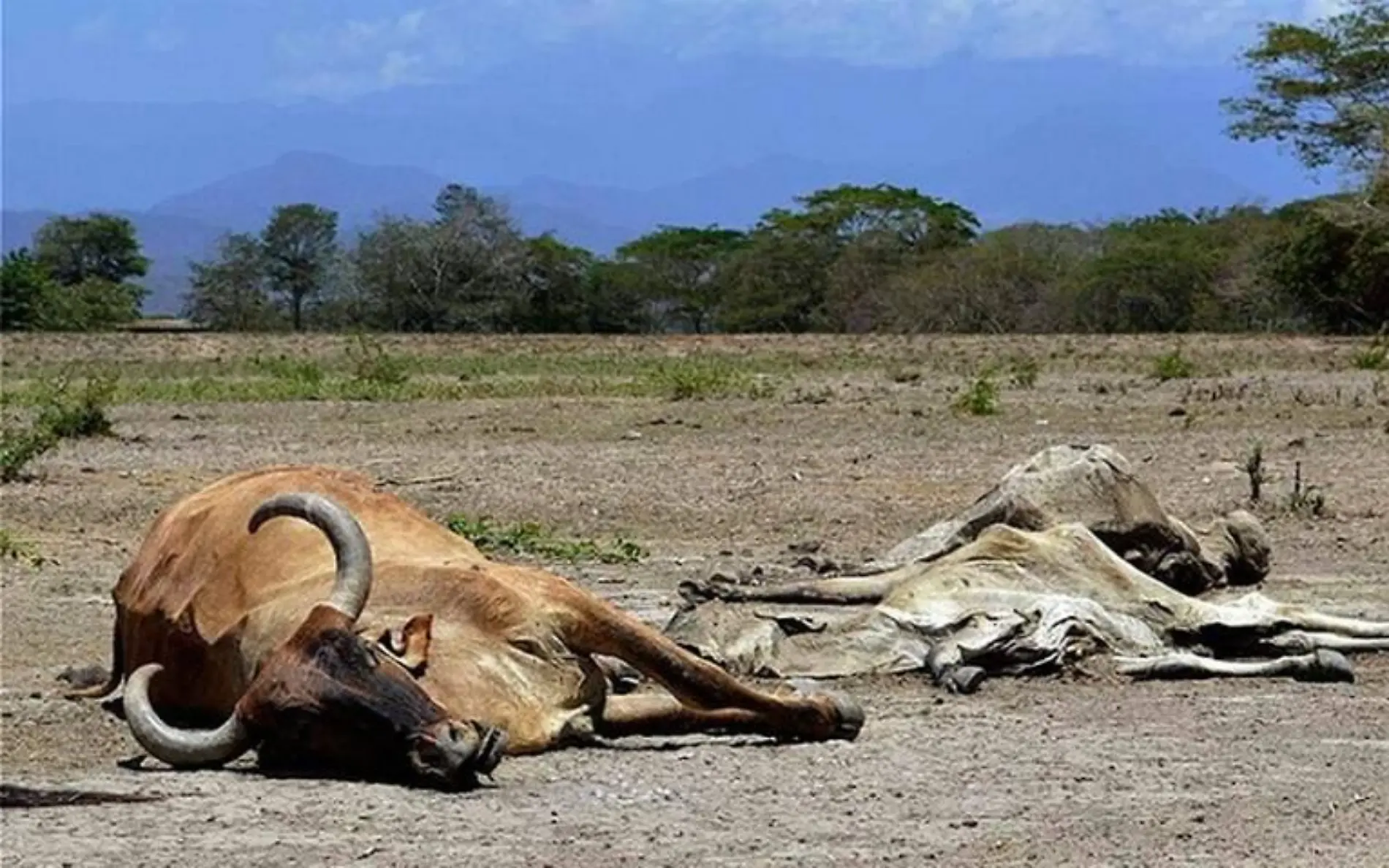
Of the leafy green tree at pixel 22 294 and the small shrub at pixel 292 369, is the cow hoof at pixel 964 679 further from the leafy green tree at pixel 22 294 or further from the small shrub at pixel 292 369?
the leafy green tree at pixel 22 294

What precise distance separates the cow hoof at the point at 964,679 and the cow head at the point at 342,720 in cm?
225

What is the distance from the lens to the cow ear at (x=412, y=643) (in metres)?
6.92

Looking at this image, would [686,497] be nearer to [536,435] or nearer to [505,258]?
[536,435]

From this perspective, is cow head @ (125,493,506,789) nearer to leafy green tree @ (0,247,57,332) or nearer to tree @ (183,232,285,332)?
leafy green tree @ (0,247,57,332)

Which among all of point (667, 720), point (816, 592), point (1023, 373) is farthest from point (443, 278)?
point (667, 720)

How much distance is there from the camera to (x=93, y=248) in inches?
2522

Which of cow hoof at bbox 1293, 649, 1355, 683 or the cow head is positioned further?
cow hoof at bbox 1293, 649, 1355, 683

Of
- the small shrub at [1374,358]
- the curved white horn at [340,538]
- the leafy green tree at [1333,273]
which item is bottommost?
the small shrub at [1374,358]

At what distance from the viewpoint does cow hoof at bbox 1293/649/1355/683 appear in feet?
28.8

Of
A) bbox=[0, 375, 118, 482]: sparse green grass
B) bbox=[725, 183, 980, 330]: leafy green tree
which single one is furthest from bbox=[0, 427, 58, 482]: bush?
bbox=[725, 183, 980, 330]: leafy green tree

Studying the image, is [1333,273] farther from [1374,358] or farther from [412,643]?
A: [412,643]

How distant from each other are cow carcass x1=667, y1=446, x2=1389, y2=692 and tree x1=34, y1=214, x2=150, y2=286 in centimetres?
5498

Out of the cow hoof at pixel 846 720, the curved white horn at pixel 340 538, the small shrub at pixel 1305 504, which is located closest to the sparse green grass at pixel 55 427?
the small shrub at pixel 1305 504

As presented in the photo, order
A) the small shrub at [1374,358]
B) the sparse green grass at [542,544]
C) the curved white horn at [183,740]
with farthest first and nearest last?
1. the small shrub at [1374,358]
2. the sparse green grass at [542,544]
3. the curved white horn at [183,740]
